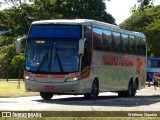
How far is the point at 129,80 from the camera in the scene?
29203 mm

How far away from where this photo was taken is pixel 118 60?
27.0m

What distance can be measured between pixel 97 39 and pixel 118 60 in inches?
137

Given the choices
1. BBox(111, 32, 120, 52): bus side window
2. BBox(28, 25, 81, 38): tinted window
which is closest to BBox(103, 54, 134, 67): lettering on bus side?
BBox(111, 32, 120, 52): bus side window

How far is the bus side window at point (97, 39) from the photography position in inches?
928

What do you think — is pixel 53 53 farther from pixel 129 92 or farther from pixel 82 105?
pixel 129 92

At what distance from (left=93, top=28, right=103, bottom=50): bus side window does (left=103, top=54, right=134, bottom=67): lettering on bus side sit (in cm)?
87

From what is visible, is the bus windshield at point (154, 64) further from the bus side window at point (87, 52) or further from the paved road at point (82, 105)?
the bus side window at point (87, 52)

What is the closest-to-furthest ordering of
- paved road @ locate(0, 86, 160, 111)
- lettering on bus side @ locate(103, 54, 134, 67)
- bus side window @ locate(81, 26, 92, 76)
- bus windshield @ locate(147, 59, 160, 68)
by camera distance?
paved road @ locate(0, 86, 160, 111) < bus side window @ locate(81, 26, 92, 76) < lettering on bus side @ locate(103, 54, 134, 67) < bus windshield @ locate(147, 59, 160, 68)

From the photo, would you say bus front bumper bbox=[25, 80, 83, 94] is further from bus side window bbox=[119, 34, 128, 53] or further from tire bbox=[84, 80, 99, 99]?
bus side window bbox=[119, 34, 128, 53]

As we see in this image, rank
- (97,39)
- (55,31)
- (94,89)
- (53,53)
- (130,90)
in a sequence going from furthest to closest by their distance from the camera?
(130,90), (94,89), (97,39), (55,31), (53,53)

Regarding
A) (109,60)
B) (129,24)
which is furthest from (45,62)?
(129,24)

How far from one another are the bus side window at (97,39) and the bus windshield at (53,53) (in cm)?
149

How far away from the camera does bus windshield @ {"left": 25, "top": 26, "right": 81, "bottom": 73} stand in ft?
72.4

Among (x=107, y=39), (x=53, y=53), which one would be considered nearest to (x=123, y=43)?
(x=107, y=39)
